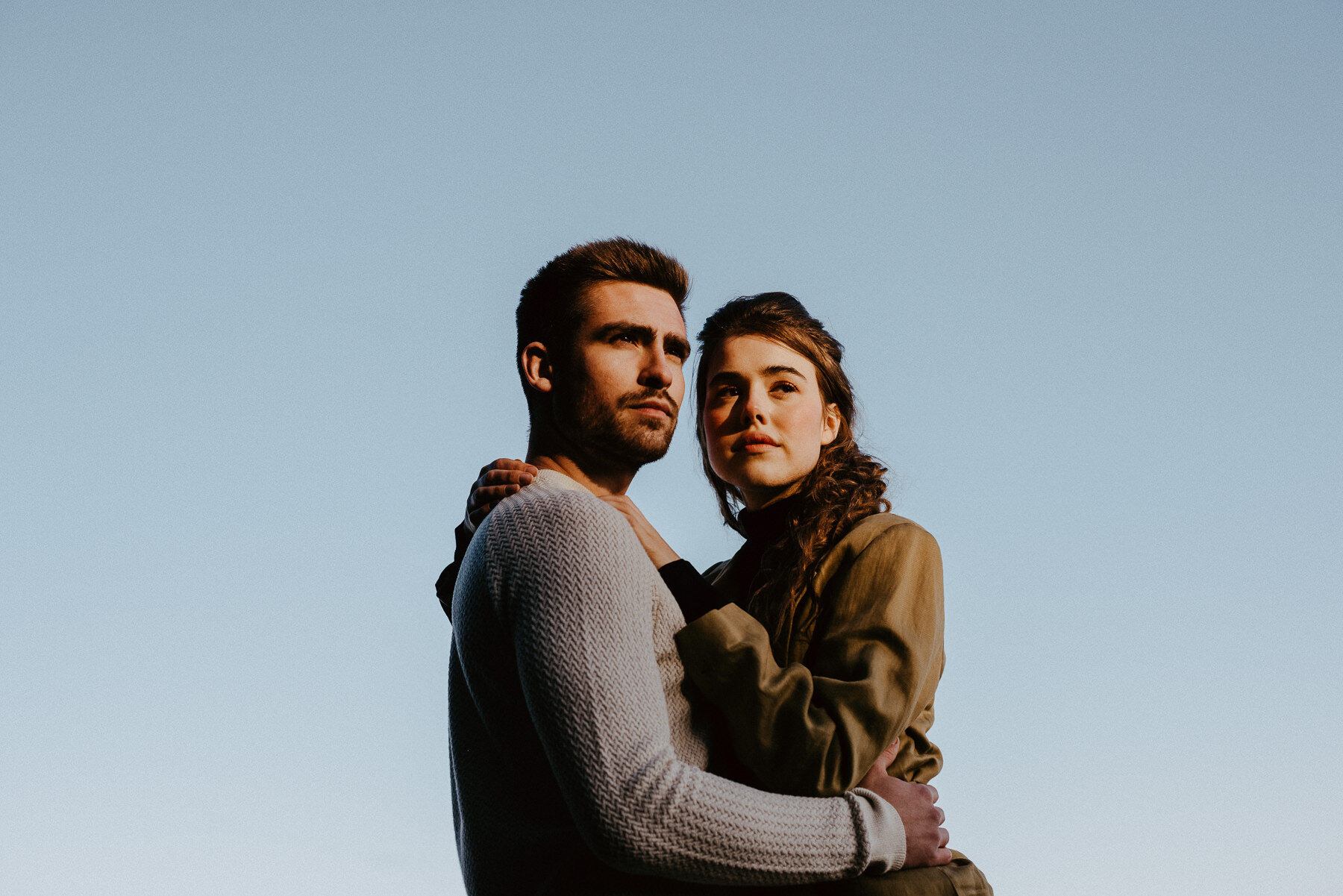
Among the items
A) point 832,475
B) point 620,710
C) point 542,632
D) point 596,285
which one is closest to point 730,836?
point 620,710

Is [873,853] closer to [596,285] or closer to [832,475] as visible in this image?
[832,475]

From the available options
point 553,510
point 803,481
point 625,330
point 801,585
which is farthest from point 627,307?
point 553,510

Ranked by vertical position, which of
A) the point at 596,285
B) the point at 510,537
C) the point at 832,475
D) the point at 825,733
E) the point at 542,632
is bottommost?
the point at 825,733

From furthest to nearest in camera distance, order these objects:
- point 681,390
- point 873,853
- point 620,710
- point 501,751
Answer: point 681,390, point 501,751, point 873,853, point 620,710

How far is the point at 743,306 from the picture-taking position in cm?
393

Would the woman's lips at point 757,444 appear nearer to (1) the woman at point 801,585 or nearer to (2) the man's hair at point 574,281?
(1) the woman at point 801,585

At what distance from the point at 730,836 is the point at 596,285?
1966mm

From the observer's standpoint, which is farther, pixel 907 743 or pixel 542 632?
pixel 907 743

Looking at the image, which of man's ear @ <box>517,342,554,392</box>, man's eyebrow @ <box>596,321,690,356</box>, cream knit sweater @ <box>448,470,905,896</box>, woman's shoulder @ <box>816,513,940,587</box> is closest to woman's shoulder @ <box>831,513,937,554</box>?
woman's shoulder @ <box>816,513,940,587</box>

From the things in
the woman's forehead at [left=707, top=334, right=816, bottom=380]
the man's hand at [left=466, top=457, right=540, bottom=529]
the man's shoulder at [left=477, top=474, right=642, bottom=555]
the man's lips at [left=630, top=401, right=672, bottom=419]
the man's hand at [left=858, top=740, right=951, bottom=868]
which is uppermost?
the woman's forehead at [left=707, top=334, right=816, bottom=380]

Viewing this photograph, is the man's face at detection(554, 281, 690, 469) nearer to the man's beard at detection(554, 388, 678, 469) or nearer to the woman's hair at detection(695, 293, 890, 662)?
the man's beard at detection(554, 388, 678, 469)

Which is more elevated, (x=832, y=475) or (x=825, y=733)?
(x=832, y=475)

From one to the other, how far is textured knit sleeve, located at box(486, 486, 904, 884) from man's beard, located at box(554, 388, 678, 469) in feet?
3.09

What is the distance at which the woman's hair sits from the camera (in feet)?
10.6
